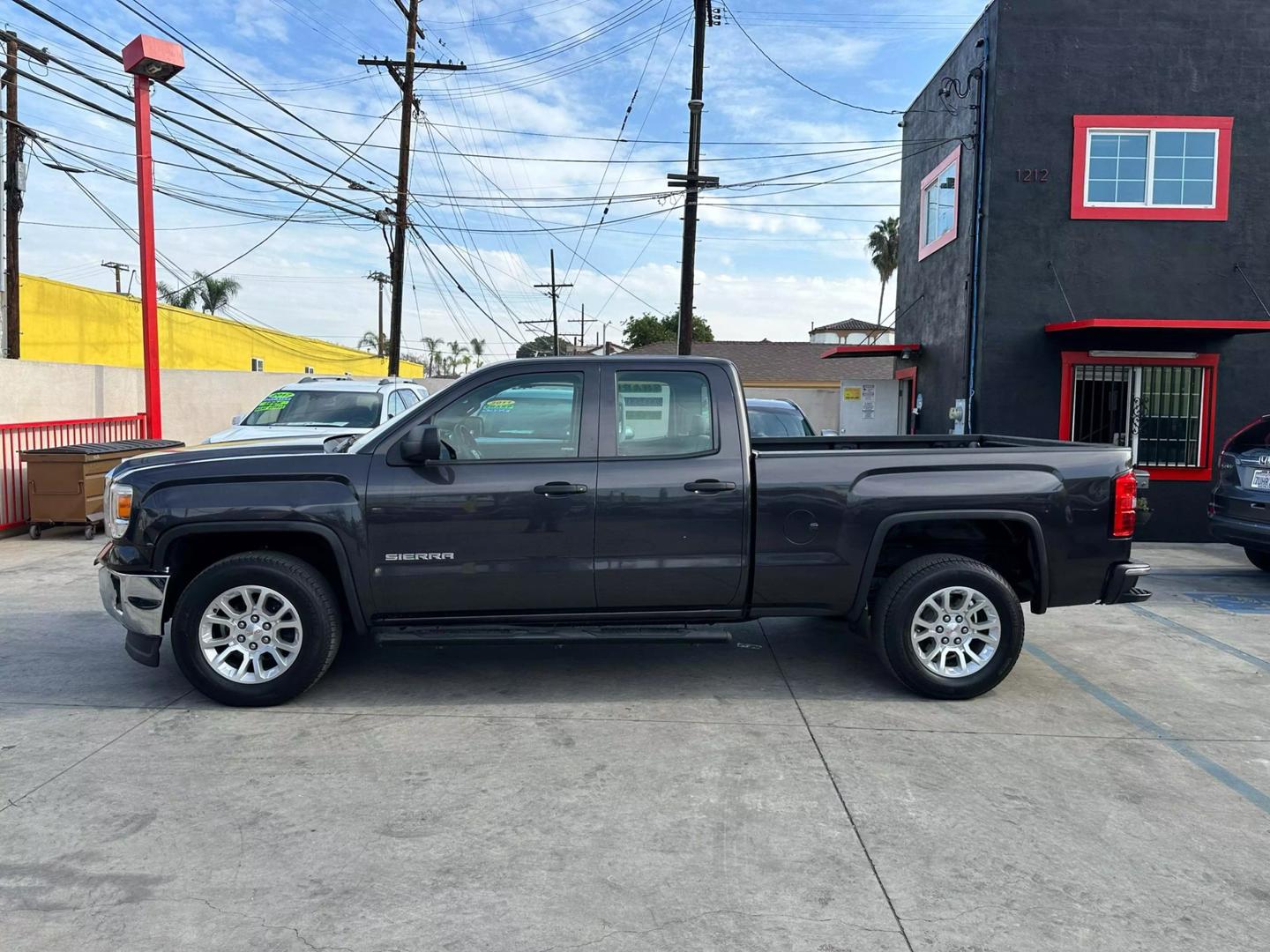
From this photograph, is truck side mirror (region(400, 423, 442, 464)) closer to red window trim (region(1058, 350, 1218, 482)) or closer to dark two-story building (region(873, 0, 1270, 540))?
dark two-story building (region(873, 0, 1270, 540))

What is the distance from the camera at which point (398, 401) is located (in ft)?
38.6

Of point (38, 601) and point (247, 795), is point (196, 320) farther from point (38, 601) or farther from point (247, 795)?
point (247, 795)

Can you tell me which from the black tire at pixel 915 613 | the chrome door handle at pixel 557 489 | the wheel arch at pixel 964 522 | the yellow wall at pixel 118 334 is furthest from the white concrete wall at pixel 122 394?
the black tire at pixel 915 613

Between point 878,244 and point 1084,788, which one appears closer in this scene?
point 1084,788

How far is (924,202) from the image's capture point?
15164 millimetres

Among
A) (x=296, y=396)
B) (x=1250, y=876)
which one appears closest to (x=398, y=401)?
(x=296, y=396)

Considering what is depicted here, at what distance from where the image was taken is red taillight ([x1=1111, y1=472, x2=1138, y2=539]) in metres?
5.39

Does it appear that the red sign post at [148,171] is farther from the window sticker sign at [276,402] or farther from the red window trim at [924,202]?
the red window trim at [924,202]

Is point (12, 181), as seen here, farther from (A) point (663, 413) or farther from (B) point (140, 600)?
(A) point (663, 413)

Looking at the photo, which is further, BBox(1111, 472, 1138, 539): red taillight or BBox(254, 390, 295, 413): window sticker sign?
BBox(254, 390, 295, 413): window sticker sign

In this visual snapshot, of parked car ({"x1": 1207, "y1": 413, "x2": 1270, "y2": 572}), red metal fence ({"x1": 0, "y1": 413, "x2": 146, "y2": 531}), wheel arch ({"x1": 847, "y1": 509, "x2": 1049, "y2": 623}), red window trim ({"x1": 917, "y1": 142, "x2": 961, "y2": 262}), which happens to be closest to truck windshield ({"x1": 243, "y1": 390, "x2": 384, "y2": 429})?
red metal fence ({"x1": 0, "y1": 413, "x2": 146, "y2": 531})

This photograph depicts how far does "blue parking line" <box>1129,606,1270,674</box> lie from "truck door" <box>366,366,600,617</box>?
449 cm

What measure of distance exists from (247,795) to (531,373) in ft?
8.35

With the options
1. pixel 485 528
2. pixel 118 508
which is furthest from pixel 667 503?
pixel 118 508
